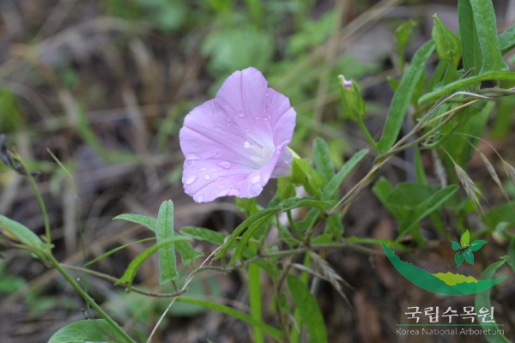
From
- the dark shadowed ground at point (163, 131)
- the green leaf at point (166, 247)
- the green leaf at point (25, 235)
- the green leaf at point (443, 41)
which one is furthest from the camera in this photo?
the dark shadowed ground at point (163, 131)

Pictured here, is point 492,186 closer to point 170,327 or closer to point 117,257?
point 170,327

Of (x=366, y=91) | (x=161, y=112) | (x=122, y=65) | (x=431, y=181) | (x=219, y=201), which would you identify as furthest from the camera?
(x=122, y=65)

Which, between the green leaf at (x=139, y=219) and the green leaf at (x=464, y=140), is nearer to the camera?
the green leaf at (x=139, y=219)

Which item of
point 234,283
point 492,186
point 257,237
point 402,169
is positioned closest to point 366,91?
point 402,169

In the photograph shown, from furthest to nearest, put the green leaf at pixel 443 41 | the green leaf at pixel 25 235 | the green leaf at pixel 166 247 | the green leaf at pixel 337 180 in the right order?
1. the green leaf at pixel 337 180
2. the green leaf at pixel 443 41
3. the green leaf at pixel 166 247
4. the green leaf at pixel 25 235

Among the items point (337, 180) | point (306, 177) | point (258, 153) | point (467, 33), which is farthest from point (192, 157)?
point (467, 33)

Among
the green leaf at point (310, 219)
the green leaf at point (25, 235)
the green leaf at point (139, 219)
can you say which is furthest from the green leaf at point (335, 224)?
the green leaf at point (25, 235)

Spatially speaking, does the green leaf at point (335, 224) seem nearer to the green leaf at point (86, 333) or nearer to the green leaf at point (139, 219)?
the green leaf at point (139, 219)
